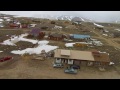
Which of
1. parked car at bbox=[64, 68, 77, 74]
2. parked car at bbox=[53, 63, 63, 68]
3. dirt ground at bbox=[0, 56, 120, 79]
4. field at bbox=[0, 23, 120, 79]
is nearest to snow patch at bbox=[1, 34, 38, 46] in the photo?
field at bbox=[0, 23, 120, 79]

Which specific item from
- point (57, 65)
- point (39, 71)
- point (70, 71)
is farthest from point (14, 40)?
point (70, 71)

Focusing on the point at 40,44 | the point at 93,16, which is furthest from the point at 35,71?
the point at 93,16

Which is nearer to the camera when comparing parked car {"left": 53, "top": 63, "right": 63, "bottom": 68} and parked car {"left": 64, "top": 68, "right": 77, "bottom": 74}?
parked car {"left": 64, "top": 68, "right": 77, "bottom": 74}

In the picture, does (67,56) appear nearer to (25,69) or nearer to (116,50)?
(25,69)

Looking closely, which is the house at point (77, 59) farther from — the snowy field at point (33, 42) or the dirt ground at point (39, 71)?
the snowy field at point (33, 42)

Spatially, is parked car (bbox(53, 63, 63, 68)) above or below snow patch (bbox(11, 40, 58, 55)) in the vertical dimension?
above

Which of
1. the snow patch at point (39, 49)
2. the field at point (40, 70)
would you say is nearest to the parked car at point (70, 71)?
the field at point (40, 70)

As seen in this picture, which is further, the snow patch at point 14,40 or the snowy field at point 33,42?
the snow patch at point 14,40

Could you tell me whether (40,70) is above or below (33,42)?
above

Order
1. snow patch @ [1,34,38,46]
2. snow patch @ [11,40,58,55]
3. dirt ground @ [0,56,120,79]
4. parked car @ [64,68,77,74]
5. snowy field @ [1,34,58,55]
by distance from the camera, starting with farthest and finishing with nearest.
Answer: snow patch @ [1,34,38,46] < snowy field @ [1,34,58,55] < snow patch @ [11,40,58,55] < parked car @ [64,68,77,74] < dirt ground @ [0,56,120,79]

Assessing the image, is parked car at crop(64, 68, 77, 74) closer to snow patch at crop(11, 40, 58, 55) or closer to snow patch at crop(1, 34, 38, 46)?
snow patch at crop(11, 40, 58, 55)

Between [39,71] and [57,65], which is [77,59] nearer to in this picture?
[57,65]
